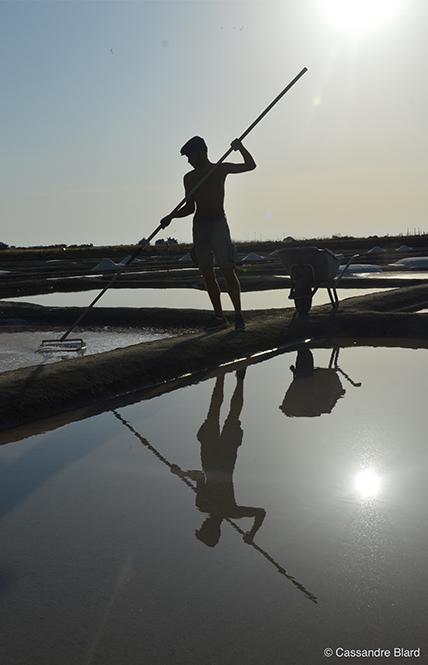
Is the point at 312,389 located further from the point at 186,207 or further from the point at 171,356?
the point at 186,207

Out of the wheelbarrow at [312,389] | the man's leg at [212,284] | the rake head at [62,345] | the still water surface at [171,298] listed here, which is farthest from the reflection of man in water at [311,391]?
the still water surface at [171,298]

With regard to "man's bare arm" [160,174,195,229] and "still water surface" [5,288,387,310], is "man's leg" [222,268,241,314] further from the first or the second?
"still water surface" [5,288,387,310]

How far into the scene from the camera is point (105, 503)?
9.90 feet

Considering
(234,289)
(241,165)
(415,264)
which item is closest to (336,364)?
(234,289)

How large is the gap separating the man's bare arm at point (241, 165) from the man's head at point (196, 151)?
240 millimetres

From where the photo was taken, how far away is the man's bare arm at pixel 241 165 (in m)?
7.27

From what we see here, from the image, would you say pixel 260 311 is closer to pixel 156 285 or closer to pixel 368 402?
pixel 368 402

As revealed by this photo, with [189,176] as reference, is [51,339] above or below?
below

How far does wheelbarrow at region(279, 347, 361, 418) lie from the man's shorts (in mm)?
1428

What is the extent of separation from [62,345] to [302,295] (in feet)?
9.01

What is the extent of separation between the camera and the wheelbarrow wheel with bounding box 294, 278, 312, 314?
846 centimetres

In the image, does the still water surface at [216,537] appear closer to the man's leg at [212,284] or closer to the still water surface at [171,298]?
the man's leg at [212,284]

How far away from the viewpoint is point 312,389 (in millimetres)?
5293

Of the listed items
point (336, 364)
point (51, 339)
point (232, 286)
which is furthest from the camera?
point (51, 339)
